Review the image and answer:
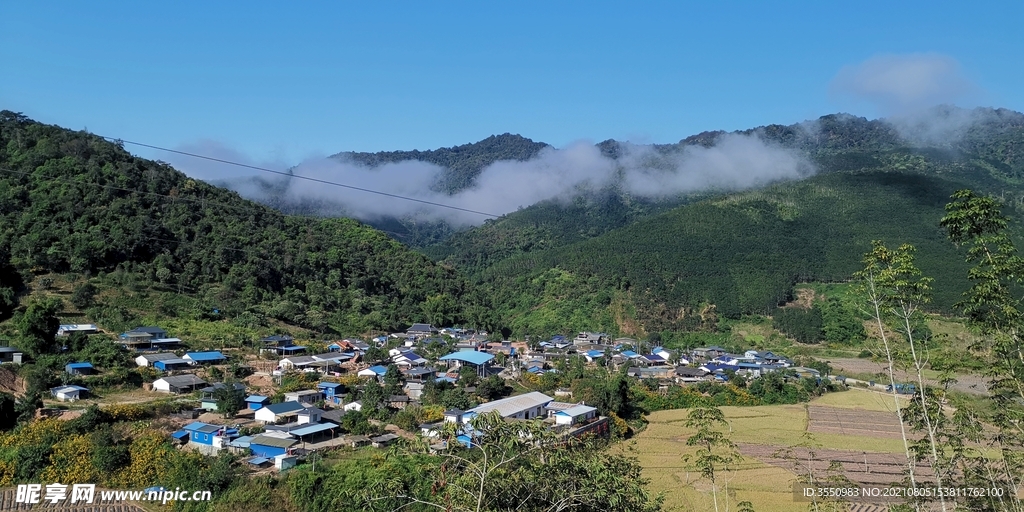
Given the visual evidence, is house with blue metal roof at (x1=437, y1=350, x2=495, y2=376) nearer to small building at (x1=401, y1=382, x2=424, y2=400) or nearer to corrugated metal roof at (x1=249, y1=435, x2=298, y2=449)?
small building at (x1=401, y1=382, x2=424, y2=400)

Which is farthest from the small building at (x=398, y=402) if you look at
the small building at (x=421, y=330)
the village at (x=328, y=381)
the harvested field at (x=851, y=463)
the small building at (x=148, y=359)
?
the small building at (x=421, y=330)

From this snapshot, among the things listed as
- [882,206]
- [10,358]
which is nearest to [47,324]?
[10,358]

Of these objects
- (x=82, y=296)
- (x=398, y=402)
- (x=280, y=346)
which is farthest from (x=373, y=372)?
(x=82, y=296)

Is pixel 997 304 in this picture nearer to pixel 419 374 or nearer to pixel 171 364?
pixel 419 374

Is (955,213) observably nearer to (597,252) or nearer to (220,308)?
(220,308)

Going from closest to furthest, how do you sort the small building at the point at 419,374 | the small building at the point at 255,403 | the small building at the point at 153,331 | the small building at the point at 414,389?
the small building at the point at 255,403 → the small building at the point at 414,389 → the small building at the point at 153,331 → the small building at the point at 419,374

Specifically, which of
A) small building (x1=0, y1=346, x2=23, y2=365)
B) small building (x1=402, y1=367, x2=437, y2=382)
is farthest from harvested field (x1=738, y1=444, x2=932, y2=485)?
small building (x1=0, y1=346, x2=23, y2=365)

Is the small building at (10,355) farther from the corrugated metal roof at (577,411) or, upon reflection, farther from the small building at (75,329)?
the corrugated metal roof at (577,411)
